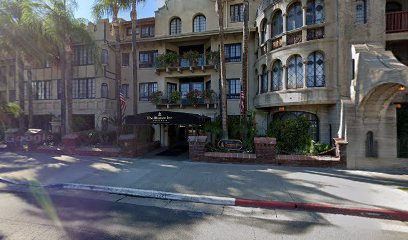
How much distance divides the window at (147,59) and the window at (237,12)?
22.5 ft

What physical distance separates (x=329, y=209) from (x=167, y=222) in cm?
410

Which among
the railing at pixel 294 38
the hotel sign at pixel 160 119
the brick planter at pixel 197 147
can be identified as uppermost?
the railing at pixel 294 38

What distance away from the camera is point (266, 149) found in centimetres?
1044

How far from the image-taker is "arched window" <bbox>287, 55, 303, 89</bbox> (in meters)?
12.9

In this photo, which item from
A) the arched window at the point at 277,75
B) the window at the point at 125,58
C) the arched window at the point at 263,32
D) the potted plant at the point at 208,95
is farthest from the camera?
the window at the point at 125,58

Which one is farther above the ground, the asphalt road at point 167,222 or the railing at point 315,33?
the railing at point 315,33

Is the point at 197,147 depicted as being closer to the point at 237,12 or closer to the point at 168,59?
the point at 168,59

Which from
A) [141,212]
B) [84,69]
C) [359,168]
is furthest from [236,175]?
[84,69]

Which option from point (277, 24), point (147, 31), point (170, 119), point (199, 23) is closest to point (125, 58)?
point (147, 31)

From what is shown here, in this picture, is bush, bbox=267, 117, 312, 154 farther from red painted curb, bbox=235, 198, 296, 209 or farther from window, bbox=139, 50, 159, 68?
window, bbox=139, 50, 159, 68

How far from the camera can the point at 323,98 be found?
12094 mm

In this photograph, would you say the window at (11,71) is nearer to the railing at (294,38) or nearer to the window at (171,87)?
the window at (171,87)

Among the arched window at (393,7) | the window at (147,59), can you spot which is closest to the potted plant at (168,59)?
the window at (147,59)

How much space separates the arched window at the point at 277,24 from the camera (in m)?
14.0
